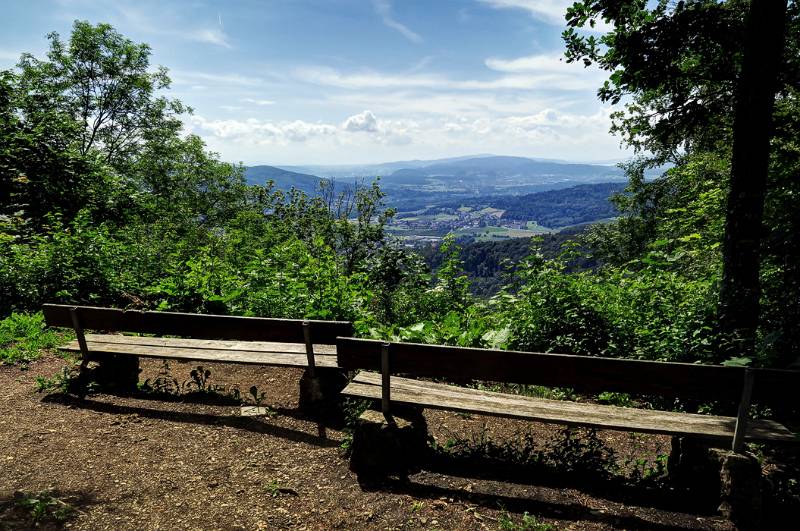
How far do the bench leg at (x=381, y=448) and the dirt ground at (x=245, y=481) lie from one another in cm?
12

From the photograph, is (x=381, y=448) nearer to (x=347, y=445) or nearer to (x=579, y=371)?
(x=347, y=445)

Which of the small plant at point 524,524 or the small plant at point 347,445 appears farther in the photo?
the small plant at point 347,445

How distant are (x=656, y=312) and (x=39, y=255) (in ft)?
36.5

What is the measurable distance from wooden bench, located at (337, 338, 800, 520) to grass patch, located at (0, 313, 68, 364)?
5834mm

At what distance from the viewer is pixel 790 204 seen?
419 centimetres

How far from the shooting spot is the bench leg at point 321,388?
5125 millimetres

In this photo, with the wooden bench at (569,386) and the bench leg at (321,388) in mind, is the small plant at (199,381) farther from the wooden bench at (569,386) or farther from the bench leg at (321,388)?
the wooden bench at (569,386)

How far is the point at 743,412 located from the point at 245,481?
3.89m

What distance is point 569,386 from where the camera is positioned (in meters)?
3.69

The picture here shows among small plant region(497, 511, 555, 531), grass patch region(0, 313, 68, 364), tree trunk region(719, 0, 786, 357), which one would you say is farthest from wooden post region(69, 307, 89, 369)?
tree trunk region(719, 0, 786, 357)

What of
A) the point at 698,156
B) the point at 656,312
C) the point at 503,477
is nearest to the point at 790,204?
the point at 656,312

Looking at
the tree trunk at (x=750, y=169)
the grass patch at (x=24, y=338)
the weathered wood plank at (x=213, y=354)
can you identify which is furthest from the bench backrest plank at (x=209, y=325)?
the tree trunk at (x=750, y=169)

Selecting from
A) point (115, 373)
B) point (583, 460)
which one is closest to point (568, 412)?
point (583, 460)

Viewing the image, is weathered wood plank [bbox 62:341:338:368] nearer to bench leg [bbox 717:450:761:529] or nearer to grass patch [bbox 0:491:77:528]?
grass patch [bbox 0:491:77:528]
